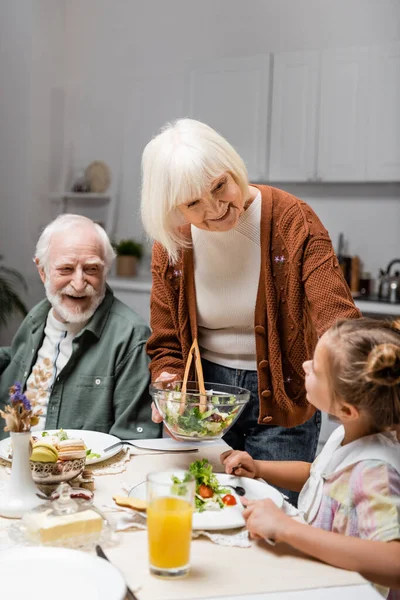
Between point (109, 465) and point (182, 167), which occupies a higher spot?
point (182, 167)

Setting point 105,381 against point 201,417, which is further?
point 105,381

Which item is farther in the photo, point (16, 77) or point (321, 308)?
point (16, 77)

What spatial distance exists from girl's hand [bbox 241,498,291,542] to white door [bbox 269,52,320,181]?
3.52 metres

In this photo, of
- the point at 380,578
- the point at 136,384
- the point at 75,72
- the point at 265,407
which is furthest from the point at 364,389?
the point at 75,72

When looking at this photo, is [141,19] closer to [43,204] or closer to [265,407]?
[43,204]

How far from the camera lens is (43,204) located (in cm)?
535

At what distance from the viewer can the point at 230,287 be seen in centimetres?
181

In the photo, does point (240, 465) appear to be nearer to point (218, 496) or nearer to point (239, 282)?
point (218, 496)

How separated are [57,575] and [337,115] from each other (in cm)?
383

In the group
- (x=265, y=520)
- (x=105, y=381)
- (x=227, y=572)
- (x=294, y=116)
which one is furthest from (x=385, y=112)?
(x=227, y=572)

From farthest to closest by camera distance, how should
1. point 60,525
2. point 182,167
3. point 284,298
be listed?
point 284,298 → point 182,167 → point 60,525

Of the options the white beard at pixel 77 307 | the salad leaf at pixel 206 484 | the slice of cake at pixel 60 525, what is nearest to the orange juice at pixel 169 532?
the slice of cake at pixel 60 525

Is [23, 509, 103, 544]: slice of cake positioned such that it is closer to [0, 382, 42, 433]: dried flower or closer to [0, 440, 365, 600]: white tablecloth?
[0, 440, 365, 600]: white tablecloth

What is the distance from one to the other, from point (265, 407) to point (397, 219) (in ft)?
10.3
